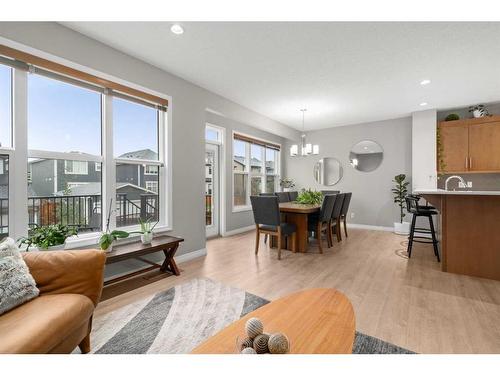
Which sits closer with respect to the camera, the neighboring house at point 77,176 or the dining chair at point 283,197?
the neighboring house at point 77,176

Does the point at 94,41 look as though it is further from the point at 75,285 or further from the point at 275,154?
the point at 275,154

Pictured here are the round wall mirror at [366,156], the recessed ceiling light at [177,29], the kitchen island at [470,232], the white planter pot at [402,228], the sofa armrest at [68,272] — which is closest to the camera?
the sofa armrest at [68,272]

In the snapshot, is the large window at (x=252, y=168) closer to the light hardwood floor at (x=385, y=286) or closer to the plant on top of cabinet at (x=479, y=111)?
the light hardwood floor at (x=385, y=286)

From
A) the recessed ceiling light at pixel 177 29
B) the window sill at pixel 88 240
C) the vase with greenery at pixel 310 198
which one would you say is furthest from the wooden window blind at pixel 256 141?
the window sill at pixel 88 240

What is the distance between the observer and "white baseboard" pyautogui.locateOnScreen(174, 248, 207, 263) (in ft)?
11.2

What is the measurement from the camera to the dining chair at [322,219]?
3.80 meters

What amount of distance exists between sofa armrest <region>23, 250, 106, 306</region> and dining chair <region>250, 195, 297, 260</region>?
2.28 meters

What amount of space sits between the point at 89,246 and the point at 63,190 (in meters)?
0.65

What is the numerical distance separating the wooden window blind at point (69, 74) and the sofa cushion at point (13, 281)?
161 centimetres

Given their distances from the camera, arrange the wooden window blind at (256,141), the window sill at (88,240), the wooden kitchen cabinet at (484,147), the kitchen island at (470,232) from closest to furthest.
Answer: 1. the window sill at (88,240)
2. the kitchen island at (470,232)
3. the wooden kitchen cabinet at (484,147)
4. the wooden window blind at (256,141)

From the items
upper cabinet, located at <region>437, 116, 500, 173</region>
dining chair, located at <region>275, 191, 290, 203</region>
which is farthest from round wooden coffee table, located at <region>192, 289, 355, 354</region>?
upper cabinet, located at <region>437, 116, 500, 173</region>

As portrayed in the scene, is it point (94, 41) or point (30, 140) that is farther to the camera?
point (94, 41)

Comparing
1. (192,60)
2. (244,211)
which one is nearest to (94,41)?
(192,60)

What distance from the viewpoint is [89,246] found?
259 centimetres
